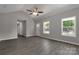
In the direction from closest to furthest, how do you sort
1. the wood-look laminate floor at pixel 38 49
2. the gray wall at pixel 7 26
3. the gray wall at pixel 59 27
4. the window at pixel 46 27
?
the wood-look laminate floor at pixel 38 49 < the gray wall at pixel 59 27 < the gray wall at pixel 7 26 < the window at pixel 46 27

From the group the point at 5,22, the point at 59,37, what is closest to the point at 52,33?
the point at 59,37

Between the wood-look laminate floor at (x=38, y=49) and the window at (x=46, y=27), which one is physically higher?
the window at (x=46, y=27)

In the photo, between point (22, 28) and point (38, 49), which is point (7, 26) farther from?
point (38, 49)

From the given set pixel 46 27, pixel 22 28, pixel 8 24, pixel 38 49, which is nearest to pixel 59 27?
pixel 46 27

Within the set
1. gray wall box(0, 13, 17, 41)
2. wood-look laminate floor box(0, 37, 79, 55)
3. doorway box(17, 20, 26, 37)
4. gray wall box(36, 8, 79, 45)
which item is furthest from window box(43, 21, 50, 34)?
wood-look laminate floor box(0, 37, 79, 55)

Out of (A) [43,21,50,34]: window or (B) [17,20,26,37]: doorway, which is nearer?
(A) [43,21,50,34]: window

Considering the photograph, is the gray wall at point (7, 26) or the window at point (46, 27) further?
the window at point (46, 27)

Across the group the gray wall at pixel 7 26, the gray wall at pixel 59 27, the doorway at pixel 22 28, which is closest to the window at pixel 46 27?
the gray wall at pixel 59 27

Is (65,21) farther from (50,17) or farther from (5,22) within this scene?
(5,22)

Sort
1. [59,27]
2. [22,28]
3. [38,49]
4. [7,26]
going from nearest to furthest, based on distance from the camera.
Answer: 1. [38,49]
2. [59,27]
3. [7,26]
4. [22,28]

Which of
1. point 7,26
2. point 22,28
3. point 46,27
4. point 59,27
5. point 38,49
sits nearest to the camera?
point 38,49

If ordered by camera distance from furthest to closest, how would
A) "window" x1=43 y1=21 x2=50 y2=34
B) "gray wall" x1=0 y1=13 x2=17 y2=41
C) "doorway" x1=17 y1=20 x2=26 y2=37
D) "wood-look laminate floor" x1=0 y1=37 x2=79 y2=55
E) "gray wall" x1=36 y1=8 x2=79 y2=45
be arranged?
"doorway" x1=17 y1=20 x2=26 y2=37, "window" x1=43 y1=21 x2=50 y2=34, "gray wall" x1=0 y1=13 x2=17 y2=41, "gray wall" x1=36 y1=8 x2=79 y2=45, "wood-look laminate floor" x1=0 y1=37 x2=79 y2=55

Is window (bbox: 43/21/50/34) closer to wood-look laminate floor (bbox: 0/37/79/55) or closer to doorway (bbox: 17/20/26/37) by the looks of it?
doorway (bbox: 17/20/26/37)

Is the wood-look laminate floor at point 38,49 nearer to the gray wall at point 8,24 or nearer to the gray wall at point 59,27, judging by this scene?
the gray wall at point 59,27
